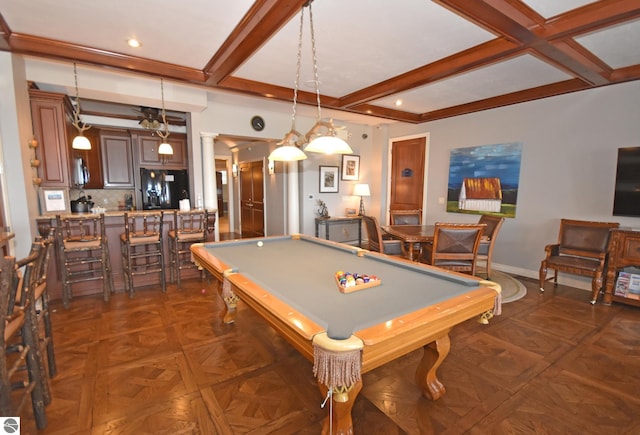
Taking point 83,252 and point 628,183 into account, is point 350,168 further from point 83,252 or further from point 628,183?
point 83,252

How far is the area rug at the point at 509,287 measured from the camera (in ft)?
12.1

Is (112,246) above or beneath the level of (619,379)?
above

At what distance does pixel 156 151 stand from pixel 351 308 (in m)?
5.63

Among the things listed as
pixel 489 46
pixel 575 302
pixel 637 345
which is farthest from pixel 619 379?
pixel 489 46

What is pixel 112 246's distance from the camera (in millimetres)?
3984

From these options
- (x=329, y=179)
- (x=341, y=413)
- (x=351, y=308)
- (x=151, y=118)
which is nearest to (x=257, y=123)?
(x=151, y=118)

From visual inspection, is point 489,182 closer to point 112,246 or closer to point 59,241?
point 112,246

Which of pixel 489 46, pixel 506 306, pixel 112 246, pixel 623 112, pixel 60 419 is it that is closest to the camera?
pixel 60 419

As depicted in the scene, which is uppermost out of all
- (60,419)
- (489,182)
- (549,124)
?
(549,124)

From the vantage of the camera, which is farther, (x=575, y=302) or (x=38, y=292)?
(x=575, y=302)

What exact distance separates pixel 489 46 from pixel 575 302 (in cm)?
311

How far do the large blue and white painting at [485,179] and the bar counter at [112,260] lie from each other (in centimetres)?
426

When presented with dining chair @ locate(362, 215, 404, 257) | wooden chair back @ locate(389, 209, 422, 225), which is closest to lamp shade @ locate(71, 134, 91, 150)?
dining chair @ locate(362, 215, 404, 257)

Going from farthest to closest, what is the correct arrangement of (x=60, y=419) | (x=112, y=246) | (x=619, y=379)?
(x=112, y=246) < (x=619, y=379) < (x=60, y=419)
